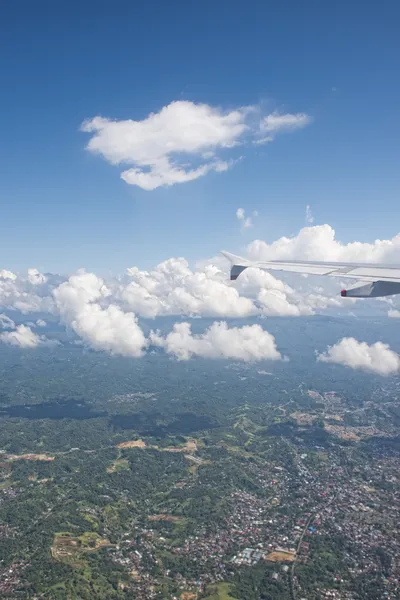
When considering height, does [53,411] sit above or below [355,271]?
below

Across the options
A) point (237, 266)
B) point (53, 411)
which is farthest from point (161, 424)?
point (237, 266)

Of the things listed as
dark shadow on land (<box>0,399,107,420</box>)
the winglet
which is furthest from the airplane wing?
dark shadow on land (<box>0,399,107,420</box>)

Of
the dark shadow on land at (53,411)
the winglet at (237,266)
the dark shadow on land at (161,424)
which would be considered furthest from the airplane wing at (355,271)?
the dark shadow on land at (53,411)

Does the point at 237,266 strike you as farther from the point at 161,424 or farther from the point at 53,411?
the point at 53,411

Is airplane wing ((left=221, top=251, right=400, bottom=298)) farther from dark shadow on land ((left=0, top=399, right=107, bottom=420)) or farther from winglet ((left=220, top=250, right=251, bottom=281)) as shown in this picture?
dark shadow on land ((left=0, top=399, right=107, bottom=420))

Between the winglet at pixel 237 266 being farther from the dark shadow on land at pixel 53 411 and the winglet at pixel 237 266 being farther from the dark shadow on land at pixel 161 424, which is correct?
the dark shadow on land at pixel 53 411

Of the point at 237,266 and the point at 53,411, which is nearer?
the point at 237,266

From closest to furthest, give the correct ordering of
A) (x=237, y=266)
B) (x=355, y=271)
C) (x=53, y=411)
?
(x=355, y=271) → (x=237, y=266) → (x=53, y=411)

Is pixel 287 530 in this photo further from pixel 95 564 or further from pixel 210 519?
pixel 95 564
